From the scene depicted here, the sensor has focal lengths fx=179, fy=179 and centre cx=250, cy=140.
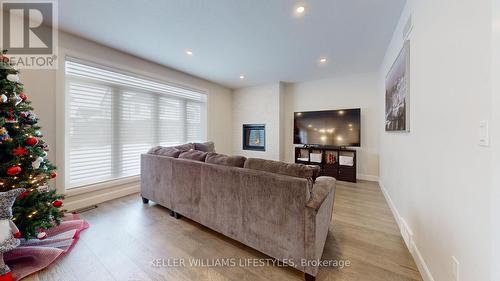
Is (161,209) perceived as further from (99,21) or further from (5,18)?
(5,18)

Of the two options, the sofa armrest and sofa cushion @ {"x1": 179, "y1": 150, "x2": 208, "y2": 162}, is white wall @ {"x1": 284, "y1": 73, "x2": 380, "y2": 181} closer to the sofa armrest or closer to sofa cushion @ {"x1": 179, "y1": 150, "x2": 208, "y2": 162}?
the sofa armrest

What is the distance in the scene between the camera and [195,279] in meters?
1.43

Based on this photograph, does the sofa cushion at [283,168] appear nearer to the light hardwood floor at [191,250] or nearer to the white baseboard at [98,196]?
the light hardwood floor at [191,250]

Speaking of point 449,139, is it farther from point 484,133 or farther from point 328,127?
point 328,127

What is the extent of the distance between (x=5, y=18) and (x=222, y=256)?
3682 millimetres

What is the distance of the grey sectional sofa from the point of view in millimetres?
1378

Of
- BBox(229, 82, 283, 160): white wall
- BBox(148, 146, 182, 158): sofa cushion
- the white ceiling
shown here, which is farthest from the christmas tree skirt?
BBox(229, 82, 283, 160): white wall

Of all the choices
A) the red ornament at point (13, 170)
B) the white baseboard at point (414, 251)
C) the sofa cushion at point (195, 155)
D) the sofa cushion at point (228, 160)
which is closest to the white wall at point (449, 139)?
the white baseboard at point (414, 251)

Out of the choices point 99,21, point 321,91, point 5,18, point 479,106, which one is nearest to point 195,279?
point 479,106

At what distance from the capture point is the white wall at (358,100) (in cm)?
414

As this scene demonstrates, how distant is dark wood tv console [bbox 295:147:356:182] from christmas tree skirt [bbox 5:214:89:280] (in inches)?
172

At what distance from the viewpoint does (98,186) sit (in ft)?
9.57

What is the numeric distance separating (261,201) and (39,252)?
80.4 inches

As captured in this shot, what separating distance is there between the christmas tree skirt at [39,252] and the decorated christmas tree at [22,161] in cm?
11
